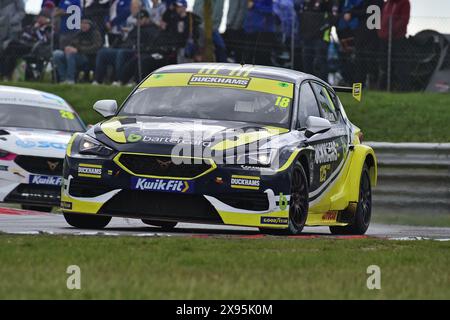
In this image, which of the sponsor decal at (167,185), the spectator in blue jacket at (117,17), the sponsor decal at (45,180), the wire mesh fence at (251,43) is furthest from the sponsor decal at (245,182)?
the spectator in blue jacket at (117,17)

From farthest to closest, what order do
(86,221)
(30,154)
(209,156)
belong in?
(30,154), (86,221), (209,156)

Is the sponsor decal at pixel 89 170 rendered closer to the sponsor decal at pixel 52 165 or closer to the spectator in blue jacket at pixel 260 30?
the sponsor decal at pixel 52 165

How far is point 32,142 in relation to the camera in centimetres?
1550

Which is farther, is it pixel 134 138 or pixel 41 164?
pixel 41 164

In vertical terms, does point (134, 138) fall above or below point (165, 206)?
above

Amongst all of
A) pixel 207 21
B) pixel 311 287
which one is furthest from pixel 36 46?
pixel 311 287

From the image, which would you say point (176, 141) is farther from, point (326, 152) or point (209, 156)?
point (326, 152)

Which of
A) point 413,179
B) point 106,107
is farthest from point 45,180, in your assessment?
point 413,179

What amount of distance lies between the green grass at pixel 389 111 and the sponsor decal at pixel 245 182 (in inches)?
362

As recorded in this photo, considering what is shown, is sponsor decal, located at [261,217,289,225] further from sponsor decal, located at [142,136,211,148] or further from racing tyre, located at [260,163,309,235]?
sponsor decal, located at [142,136,211,148]

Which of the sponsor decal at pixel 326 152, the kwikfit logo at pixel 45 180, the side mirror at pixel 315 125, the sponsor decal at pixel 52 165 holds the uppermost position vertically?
the side mirror at pixel 315 125

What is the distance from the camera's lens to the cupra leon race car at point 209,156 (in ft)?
35.0

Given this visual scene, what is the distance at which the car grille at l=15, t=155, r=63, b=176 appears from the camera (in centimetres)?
1523

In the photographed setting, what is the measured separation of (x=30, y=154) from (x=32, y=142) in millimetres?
253
